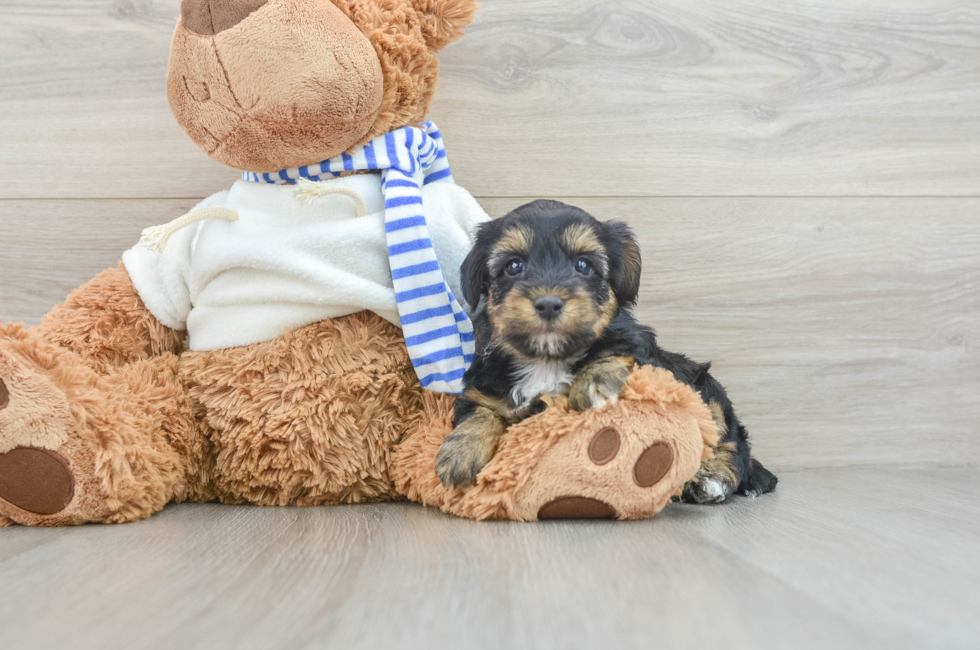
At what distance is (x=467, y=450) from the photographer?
139 centimetres

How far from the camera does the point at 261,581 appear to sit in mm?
999

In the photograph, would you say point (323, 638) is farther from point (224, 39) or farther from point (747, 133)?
point (747, 133)

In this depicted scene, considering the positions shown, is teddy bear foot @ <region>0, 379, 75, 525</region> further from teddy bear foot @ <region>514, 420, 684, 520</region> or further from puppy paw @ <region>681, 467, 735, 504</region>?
puppy paw @ <region>681, 467, 735, 504</region>

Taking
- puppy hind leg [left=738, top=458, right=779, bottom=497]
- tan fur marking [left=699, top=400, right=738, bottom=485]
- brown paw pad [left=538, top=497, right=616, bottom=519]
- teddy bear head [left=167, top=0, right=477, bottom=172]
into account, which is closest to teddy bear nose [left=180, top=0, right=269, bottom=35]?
teddy bear head [left=167, top=0, right=477, bottom=172]

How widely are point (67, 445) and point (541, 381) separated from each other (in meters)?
0.92

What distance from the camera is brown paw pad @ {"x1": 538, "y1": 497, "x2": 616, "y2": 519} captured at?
4.48 ft

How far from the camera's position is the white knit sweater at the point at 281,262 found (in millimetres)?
1593

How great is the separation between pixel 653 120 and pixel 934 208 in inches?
35.8

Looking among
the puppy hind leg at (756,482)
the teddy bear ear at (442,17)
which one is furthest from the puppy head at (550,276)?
the puppy hind leg at (756,482)

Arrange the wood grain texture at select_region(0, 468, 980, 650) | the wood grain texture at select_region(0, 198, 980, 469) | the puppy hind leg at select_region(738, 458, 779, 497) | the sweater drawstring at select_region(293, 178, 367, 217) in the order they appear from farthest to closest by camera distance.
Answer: the wood grain texture at select_region(0, 198, 980, 469)
the puppy hind leg at select_region(738, 458, 779, 497)
the sweater drawstring at select_region(293, 178, 367, 217)
the wood grain texture at select_region(0, 468, 980, 650)

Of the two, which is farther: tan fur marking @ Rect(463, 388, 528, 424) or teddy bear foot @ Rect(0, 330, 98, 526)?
tan fur marking @ Rect(463, 388, 528, 424)

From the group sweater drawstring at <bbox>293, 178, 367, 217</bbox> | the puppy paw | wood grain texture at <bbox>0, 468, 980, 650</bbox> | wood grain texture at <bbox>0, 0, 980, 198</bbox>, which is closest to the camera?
wood grain texture at <bbox>0, 468, 980, 650</bbox>

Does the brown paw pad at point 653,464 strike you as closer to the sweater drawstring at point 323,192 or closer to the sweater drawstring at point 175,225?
the sweater drawstring at point 323,192

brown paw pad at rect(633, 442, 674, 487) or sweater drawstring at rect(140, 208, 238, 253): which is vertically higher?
sweater drawstring at rect(140, 208, 238, 253)
